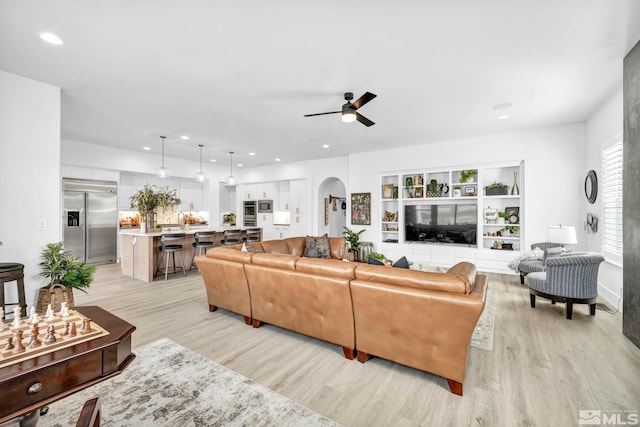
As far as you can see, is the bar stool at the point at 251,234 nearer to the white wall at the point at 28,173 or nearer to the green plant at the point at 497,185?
the white wall at the point at 28,173

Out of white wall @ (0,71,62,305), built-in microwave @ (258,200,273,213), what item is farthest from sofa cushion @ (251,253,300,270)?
built-in microwave @ (258,200,273,213)

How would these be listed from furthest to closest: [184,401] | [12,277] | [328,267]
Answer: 1. [12,277]
2. [328,267]
3. [184,401]

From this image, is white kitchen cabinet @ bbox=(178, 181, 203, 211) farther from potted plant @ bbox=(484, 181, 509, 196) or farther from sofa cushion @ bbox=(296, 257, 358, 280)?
potted plant @ bbox=(484, 181, 509, 196)

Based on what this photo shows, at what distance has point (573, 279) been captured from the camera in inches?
135

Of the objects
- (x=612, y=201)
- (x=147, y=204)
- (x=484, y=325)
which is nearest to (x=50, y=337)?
(x=484, y=325)

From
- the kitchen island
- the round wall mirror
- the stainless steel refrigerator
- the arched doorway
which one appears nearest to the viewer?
the round wall mirror

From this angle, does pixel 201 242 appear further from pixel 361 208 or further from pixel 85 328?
pixel 85 328

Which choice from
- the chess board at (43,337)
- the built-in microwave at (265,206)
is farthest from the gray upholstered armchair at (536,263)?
the built-in microwave at (265,206)

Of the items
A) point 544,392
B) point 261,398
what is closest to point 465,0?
point 544,392

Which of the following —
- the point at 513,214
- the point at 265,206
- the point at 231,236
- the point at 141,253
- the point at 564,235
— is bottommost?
the point at 141,253

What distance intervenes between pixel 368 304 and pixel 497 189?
16.7ft

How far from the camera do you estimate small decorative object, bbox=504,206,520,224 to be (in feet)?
19.3

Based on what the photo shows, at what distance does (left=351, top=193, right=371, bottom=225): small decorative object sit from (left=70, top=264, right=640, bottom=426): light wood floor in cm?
419

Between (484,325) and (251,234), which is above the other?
(251,234)
